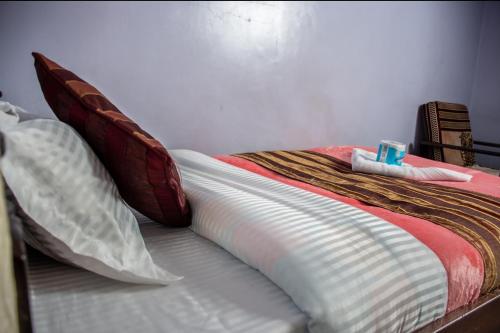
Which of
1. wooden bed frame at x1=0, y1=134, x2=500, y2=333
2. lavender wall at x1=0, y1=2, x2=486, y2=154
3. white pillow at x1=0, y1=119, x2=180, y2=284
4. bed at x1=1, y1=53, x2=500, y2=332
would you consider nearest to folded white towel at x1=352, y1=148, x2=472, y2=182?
bed at x1=1, y1=53, x2=500, y2=332

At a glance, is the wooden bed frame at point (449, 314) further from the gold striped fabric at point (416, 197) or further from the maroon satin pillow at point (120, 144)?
the maroon satin pillow at point (120, 144)

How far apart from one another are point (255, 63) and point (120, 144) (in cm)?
146

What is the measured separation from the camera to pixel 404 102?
279 centimetres

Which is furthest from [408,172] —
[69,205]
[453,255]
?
[69,205]

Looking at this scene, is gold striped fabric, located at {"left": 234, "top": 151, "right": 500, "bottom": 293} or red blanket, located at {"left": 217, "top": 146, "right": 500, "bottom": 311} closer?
red blanket, located at {"left": 217, "top": 146, "right": 500, "bottom": 311}

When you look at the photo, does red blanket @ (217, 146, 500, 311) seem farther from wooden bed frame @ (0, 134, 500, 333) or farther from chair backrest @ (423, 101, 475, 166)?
chair backrest @ (423, 101, 475, 166)

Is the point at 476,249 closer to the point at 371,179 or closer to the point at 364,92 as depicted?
the point at 371,179

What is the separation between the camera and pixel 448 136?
99.4 inches

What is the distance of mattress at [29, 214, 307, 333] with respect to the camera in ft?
1.83

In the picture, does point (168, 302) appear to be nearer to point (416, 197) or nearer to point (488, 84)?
point (416, 197)

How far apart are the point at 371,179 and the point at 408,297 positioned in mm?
797

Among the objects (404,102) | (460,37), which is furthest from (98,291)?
(460,37)

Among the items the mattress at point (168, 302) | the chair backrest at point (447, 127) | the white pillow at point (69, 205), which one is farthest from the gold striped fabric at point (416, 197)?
the chair backrest at point (447, 127)

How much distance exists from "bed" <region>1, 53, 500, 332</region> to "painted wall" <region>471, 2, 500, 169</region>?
4.98ft
